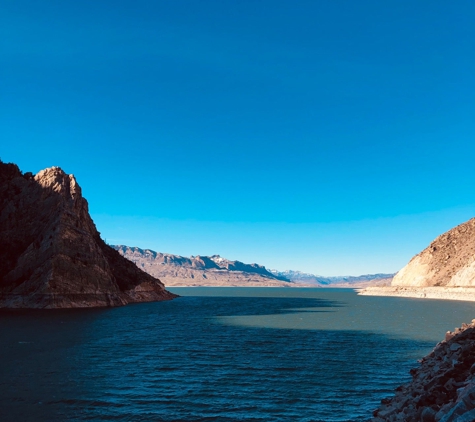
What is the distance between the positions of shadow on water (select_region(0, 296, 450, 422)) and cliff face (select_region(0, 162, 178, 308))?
46827 millimetres

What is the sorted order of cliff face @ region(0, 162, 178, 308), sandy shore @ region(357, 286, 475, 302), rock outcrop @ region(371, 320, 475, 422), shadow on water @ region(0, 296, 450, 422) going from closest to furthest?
1. rock outcrop @ region(371, 320, 475, 422)
2. shadow on water @ region(0, 296, 450, 422)
3. cliff face @ region(0, 162, 178, 308)
4. sandy shore @ region(357, 286, 475, 302)

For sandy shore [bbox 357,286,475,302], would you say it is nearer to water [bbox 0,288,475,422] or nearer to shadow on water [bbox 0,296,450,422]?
water [bbox 0,288,475,422]

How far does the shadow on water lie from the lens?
23.5 m

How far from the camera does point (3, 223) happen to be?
384 feet

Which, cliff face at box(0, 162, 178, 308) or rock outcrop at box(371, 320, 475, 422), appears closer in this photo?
rock outcrop at box(371, 320, 475, 422)

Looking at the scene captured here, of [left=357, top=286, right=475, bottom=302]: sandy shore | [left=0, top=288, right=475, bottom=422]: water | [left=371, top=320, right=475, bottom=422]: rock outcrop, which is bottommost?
[left=357, top=286, right=475, bottom=302]: sandy shore

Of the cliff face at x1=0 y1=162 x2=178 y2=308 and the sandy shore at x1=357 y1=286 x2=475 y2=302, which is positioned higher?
the cliff face at x1=0 y1=162 x2=178 y2=308

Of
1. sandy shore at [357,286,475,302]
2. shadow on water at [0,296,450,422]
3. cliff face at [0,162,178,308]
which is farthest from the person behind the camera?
sandy shore at [357,286,475,302]

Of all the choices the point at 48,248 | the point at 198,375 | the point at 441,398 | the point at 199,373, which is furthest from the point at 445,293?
the point at 441,398

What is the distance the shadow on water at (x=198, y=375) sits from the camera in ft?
77.3

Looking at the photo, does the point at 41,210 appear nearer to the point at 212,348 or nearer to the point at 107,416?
the point at 212,348

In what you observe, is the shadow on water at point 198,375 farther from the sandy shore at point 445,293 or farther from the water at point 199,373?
the sandy shore at point 445,293

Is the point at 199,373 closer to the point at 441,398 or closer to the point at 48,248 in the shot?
the point at 441,398

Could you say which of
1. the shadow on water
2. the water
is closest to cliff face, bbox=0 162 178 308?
the water
